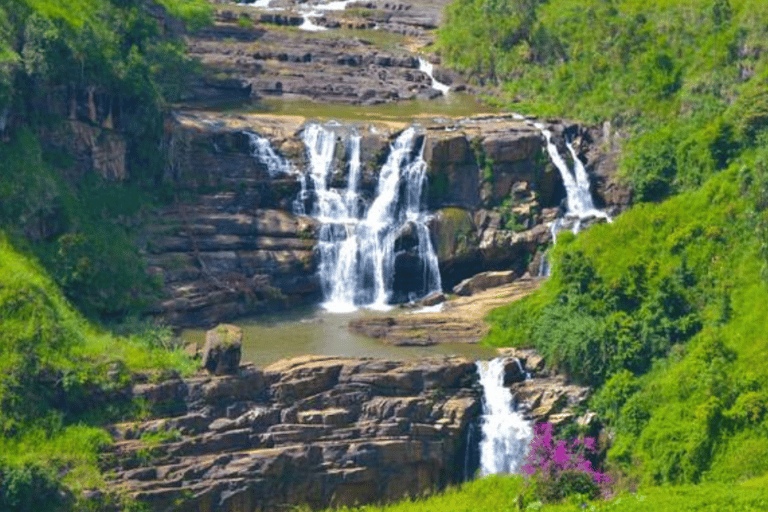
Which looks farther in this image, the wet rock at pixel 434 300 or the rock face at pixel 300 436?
the wet rock at pixel 434 300

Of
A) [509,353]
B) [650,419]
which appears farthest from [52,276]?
[650,419]

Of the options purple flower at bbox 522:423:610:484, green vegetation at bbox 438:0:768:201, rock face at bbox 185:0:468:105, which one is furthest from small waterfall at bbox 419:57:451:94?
purple flower at bbox 522:423:610:484

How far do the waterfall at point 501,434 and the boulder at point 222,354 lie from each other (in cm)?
788

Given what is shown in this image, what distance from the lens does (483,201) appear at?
68.1 m

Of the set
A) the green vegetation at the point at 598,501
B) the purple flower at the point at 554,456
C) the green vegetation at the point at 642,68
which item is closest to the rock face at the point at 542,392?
the purple flower at the point at 554,456

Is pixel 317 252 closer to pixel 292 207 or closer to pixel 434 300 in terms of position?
pixel 292 207

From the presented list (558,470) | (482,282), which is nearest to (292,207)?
(482,282)

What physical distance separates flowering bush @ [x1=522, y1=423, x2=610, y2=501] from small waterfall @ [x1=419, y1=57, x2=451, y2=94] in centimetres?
2827

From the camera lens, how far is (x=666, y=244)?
61781mm

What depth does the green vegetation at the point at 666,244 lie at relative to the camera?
180ft

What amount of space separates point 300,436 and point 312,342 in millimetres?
6328

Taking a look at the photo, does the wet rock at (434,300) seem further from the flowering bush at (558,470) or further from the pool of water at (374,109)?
the flowering bush at (558,470)

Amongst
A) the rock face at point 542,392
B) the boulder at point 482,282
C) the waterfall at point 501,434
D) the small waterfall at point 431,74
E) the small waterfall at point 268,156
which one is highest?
the small waterfall at point 431,74

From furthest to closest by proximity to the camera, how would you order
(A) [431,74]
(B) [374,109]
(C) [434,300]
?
1. (A) [431,74]
2. (B) [374,109]
3. (C) [434,300]
